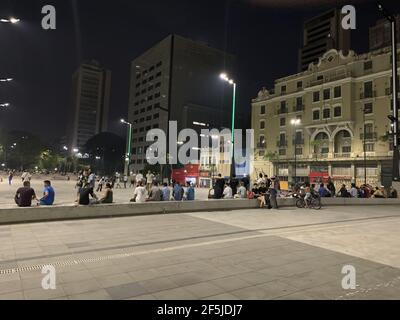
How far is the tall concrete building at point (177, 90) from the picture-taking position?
4299 inches

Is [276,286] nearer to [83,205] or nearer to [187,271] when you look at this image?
[187,271]

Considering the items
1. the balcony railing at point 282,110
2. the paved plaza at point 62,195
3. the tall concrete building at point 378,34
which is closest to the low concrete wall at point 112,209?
the paved plaza at point 62,195

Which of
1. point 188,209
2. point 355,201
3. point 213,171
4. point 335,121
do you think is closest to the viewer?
point 188,209

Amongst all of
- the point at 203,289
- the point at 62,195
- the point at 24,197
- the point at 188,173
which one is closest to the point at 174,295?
the point at 203,289

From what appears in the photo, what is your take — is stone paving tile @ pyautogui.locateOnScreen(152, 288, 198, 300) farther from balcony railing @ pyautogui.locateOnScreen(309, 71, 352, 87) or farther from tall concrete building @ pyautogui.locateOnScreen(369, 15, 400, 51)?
tall concrete building @ pyautogui.locateOnScreen(369, 15, 400, 51)

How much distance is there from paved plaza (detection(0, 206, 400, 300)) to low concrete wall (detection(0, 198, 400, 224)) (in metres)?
0.55

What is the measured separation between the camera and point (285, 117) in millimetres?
61031

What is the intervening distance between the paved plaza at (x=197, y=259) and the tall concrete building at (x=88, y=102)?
168993 mm

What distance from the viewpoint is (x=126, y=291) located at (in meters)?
4.84

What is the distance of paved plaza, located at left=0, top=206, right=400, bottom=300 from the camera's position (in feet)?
16.1

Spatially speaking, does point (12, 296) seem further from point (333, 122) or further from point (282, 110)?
point (282, 110)

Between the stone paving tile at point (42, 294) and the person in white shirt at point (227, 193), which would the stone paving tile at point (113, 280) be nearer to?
the stone paving tile at point (42, 294)

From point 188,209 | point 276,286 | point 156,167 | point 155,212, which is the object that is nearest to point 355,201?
point 188,209
